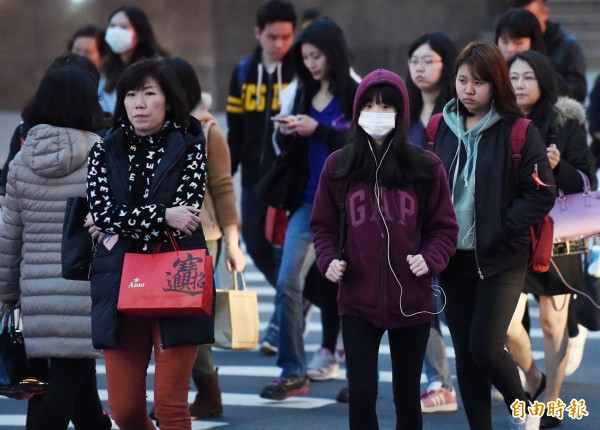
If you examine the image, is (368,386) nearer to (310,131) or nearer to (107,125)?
(107,125)

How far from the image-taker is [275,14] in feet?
32.5

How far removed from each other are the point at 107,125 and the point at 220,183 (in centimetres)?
100

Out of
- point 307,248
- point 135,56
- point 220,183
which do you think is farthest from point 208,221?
point 135,56

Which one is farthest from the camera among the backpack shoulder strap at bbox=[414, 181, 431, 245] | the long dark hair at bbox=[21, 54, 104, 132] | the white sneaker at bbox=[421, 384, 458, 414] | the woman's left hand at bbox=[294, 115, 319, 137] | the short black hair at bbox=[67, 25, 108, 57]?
the short black hair at bbox=[67, 25, 108, 57]

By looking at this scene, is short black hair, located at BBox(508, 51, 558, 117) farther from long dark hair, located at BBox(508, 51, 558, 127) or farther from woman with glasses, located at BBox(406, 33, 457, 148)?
woman with glasses, located at BBox(406, 33, 457, 148)

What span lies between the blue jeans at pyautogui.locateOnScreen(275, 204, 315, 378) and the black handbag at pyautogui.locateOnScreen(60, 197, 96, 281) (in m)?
2.40

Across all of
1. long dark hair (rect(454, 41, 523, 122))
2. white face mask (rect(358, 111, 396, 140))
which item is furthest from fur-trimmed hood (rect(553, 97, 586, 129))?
white face mask (rect(358, 111, 396, 140))

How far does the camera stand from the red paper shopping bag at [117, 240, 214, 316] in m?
5.78

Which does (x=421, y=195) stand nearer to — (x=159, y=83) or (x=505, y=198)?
(x=505, y=198)

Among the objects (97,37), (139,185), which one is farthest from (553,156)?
(97,37)

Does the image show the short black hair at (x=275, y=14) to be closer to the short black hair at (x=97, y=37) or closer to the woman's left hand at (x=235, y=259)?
the short black hair at (x=97, y=37)

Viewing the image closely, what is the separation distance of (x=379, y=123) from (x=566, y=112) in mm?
1950

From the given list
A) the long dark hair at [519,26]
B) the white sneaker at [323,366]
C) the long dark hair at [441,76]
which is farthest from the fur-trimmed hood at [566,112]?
the white sneaker at [323,366]

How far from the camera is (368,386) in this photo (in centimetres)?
593
